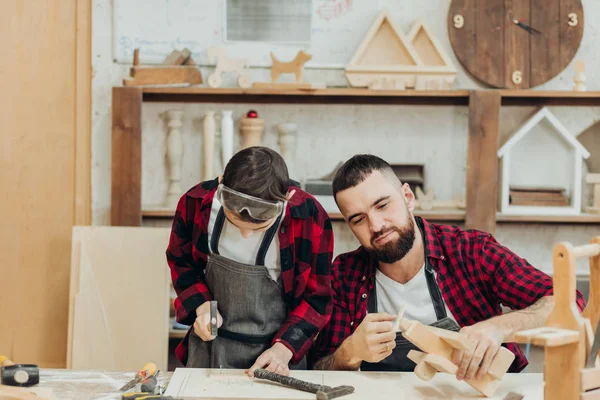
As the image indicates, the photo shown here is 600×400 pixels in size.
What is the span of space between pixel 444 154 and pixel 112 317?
184 cm

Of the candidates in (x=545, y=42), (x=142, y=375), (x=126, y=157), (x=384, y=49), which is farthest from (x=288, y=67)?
(x=142, y=375)

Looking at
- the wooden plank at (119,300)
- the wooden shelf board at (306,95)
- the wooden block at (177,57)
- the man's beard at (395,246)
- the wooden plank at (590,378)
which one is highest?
the wooden block at (177,57)

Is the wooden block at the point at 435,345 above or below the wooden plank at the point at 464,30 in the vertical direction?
below

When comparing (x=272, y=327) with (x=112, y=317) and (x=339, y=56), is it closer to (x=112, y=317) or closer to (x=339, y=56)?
(x=112, y=317)

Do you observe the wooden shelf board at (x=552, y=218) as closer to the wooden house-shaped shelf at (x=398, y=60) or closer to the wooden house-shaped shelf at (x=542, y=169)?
the wooden house-shaped shelf at (x=542, y=169)

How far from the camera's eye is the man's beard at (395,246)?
2.28 meters

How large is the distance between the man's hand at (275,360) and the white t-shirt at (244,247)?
22cm

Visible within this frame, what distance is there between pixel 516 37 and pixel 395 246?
5.97 feet

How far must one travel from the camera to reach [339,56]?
12.1 feet

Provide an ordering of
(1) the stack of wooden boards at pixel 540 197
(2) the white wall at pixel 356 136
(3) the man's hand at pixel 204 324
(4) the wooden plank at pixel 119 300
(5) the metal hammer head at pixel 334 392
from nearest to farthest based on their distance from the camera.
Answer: (5) the metal hammer head at pixel 334 392 → (3) the man's hand at pixel 204 324 → (4) the wooden plank at pixel 119 300 → (1) the stack of wooden boards at pixel 540 197 → (2) the white wall at pixel 356 136

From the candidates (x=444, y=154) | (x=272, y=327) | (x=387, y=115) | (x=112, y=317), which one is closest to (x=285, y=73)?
(x=387, y=115)

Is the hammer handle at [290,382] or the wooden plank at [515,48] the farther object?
the wooden plank at [515,48]

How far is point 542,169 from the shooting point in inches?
147

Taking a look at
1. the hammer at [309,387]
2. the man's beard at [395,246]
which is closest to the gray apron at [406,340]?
the man's beard at [395,246]
